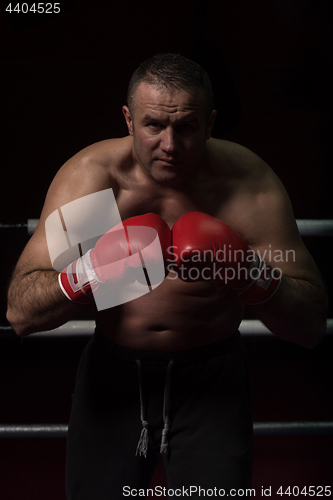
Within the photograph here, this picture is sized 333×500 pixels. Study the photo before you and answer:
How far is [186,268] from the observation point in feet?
2.47

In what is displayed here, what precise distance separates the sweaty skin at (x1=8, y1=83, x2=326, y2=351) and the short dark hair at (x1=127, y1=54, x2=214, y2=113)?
1.0 inches

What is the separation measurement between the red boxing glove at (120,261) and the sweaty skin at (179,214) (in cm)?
7

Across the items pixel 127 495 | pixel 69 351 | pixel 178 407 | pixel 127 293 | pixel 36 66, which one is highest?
pixel 36 66

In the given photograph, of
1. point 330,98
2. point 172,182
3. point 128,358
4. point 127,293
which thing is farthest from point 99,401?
point 330,98

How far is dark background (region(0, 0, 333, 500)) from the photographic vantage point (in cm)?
189

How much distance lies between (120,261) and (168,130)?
267mm

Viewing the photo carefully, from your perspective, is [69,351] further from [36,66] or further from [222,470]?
[222,470]

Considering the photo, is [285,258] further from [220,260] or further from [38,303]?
Result: [38,303]

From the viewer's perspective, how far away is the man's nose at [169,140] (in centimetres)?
80

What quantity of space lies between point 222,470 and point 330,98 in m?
1.90

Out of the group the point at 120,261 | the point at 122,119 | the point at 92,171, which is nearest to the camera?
the point at 120,261

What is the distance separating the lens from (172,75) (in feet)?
2.63

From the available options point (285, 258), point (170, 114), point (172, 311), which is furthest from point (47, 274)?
point (285, 258)

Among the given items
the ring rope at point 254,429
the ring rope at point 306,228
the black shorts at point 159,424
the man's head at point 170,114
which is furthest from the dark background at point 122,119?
the man's head at point 170,114
